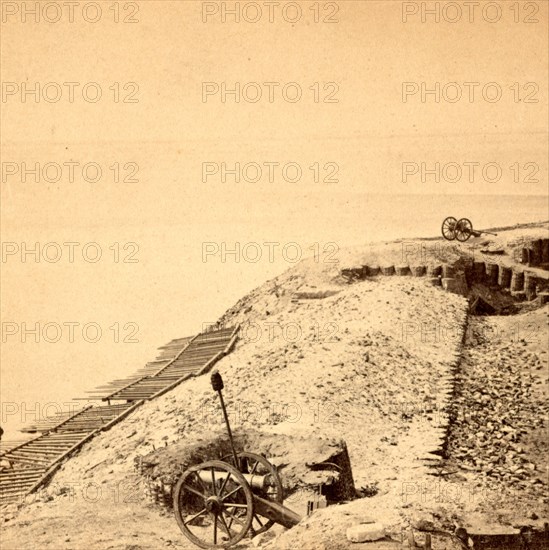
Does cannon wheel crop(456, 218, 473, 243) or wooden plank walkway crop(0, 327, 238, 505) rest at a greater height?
cannon wheel crop(456, 218, 473, 243)

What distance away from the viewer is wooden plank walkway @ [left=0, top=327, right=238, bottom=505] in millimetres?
11320

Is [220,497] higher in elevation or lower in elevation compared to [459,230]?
lower

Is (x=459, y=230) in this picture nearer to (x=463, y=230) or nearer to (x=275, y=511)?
Answer: (x=463, y=230)

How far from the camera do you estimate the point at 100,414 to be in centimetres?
1367

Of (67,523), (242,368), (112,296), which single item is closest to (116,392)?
(242,368)

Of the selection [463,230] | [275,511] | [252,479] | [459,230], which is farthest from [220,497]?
[459,230]

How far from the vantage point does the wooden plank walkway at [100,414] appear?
37.1 ft

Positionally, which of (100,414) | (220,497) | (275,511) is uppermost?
(220,497)

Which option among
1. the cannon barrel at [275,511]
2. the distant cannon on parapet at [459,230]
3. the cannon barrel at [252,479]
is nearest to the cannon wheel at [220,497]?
the cannon barrel at [252,479]

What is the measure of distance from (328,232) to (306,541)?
66.3ft

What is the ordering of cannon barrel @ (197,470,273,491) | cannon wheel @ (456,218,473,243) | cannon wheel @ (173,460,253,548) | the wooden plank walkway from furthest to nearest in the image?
cannon wheel @ (456,218,473,243), the wooden plank walkway, cannon barrel @ (197,470,273,491), cannon wheel @ (173,460,253,548)

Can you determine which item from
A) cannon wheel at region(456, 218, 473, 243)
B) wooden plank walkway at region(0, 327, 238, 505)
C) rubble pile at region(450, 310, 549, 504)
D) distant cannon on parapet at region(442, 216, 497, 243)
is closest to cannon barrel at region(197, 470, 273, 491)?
rubble pile at region(450, 310, 549, 504)

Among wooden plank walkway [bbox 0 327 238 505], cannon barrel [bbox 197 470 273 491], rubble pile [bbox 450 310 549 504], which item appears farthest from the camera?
wooden plank walkway [bbox 0 327 238 505]

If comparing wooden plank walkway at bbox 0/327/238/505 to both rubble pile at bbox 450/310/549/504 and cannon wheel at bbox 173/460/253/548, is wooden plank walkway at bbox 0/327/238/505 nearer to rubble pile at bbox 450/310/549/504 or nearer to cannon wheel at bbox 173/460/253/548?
cannon wheel at bbox 173/460/253/548
